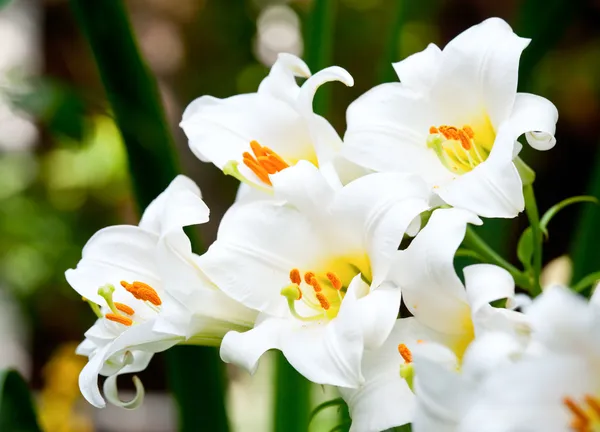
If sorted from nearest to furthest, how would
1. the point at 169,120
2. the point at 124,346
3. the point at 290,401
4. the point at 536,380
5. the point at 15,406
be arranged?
the point at 536,380, the point at 124,346, the point at 15,406, the point at 290,401, the point at 169,120

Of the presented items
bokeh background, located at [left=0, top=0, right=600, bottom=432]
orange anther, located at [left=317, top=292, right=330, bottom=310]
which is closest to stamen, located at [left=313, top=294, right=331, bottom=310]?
orange anther, located at [left=317, top=292, right=330, bottom=310]

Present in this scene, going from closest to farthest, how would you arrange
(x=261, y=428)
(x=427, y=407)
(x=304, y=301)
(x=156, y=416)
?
(x=427, y=407) → (x=304, y=301) → (x=261, y=428) → (x=156, y=416)

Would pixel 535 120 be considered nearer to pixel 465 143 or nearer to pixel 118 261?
pixel 465 143

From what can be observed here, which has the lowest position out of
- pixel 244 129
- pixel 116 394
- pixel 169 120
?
pixel 169 120

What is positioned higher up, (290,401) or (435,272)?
(435,272)

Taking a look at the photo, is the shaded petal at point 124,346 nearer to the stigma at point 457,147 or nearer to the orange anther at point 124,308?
the orange anther at point 124,308

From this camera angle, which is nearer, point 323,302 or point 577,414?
point 577,414

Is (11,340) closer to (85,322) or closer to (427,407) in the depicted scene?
(85,322)

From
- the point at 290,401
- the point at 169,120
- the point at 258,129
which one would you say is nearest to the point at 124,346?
the point at 258,129

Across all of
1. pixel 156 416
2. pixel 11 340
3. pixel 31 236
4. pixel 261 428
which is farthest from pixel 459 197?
pixel 11 340
